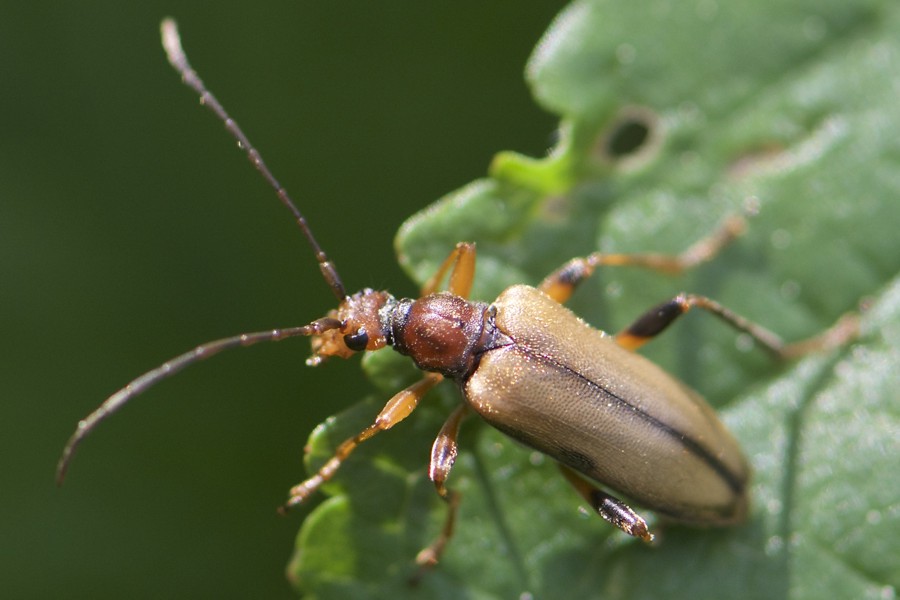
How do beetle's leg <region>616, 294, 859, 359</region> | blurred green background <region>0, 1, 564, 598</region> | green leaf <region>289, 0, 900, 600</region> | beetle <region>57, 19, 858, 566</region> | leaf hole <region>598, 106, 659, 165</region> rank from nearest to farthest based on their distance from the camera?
beetle <region>57, 19, 858, 566</region>
green leaf <region>289, 0, 900, 600</region>
beetle's leg <region>616, 294, 859, 359</region>
leaf hole <region>598, 106, 659, 165</region>
blurred green background <region>0, 1, 564, 598</region>

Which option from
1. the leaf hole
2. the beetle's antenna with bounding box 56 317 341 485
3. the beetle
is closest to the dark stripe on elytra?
the beetle

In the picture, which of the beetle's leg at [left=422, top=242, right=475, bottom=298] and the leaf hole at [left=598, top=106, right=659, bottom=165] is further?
the leaf hole at [left=598, top=106, right=659, bottom=165]

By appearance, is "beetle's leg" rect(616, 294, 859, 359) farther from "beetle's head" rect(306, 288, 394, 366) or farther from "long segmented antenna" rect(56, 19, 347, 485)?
"long segmented antenna" rect(56, 19, 347, 485)

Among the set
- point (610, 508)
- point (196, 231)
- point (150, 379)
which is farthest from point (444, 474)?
point (196, 231)

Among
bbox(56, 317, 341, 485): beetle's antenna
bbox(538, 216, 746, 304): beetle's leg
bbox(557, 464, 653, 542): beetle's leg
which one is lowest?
bbox(557, 464, 653, 542): beetle's leg

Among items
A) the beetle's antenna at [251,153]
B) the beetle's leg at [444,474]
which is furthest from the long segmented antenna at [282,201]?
the beetle's leg at [444,474]

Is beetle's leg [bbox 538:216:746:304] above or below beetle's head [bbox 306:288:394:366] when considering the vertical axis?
below

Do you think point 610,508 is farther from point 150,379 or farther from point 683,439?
point 150,379

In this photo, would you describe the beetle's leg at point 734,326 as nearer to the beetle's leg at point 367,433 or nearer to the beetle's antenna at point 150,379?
the beetle's leg at point 367,433
